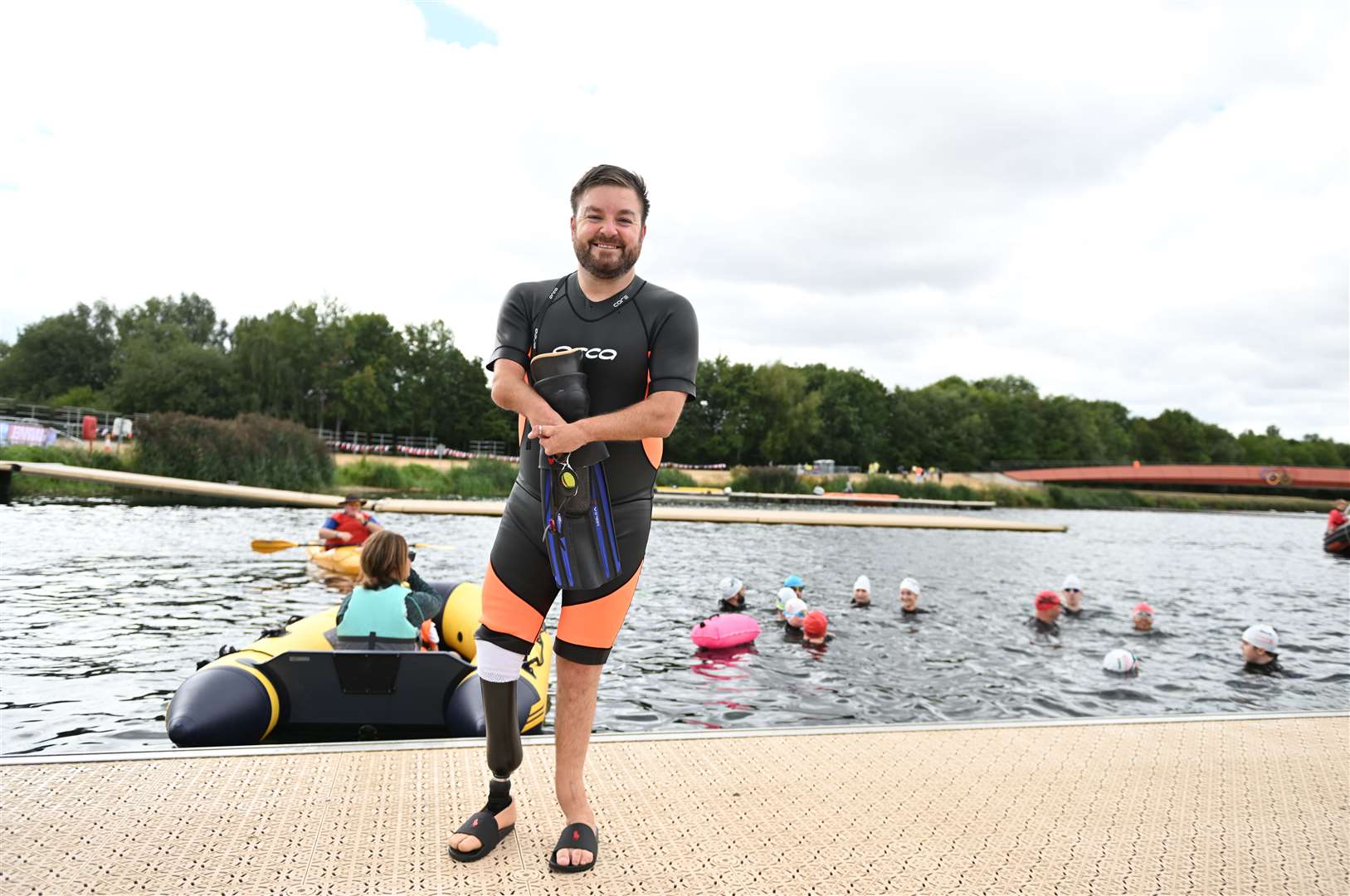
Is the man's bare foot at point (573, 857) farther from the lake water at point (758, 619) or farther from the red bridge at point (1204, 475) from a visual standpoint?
the red bridge at point (1204, 475)

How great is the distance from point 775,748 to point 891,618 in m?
9.19

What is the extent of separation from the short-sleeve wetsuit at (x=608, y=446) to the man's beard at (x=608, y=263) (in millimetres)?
78

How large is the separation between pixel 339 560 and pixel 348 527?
3.35 ft

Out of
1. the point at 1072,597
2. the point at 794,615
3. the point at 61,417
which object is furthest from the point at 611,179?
the point at 61,417

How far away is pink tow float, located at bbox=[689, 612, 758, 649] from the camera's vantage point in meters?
9.79

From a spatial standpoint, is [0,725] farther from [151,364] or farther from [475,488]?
[151,364]

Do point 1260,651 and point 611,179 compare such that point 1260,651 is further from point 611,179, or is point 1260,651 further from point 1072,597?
point 611,179

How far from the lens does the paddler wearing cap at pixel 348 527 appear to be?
14195 mm

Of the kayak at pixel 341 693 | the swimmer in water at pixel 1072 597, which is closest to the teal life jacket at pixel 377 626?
the kayak at pixel 341 693

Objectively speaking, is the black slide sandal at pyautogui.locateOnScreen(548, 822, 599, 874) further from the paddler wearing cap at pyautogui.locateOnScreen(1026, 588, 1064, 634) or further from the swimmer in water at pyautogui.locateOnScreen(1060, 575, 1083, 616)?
the swimmer in water at pyautogui.locateOnScreen(1060, 575, 1083, 616)

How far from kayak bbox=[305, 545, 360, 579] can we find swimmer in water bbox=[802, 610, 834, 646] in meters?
6.93

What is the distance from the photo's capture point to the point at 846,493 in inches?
1757

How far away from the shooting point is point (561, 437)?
8.73 feet

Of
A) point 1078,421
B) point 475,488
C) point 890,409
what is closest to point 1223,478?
point 890,409
